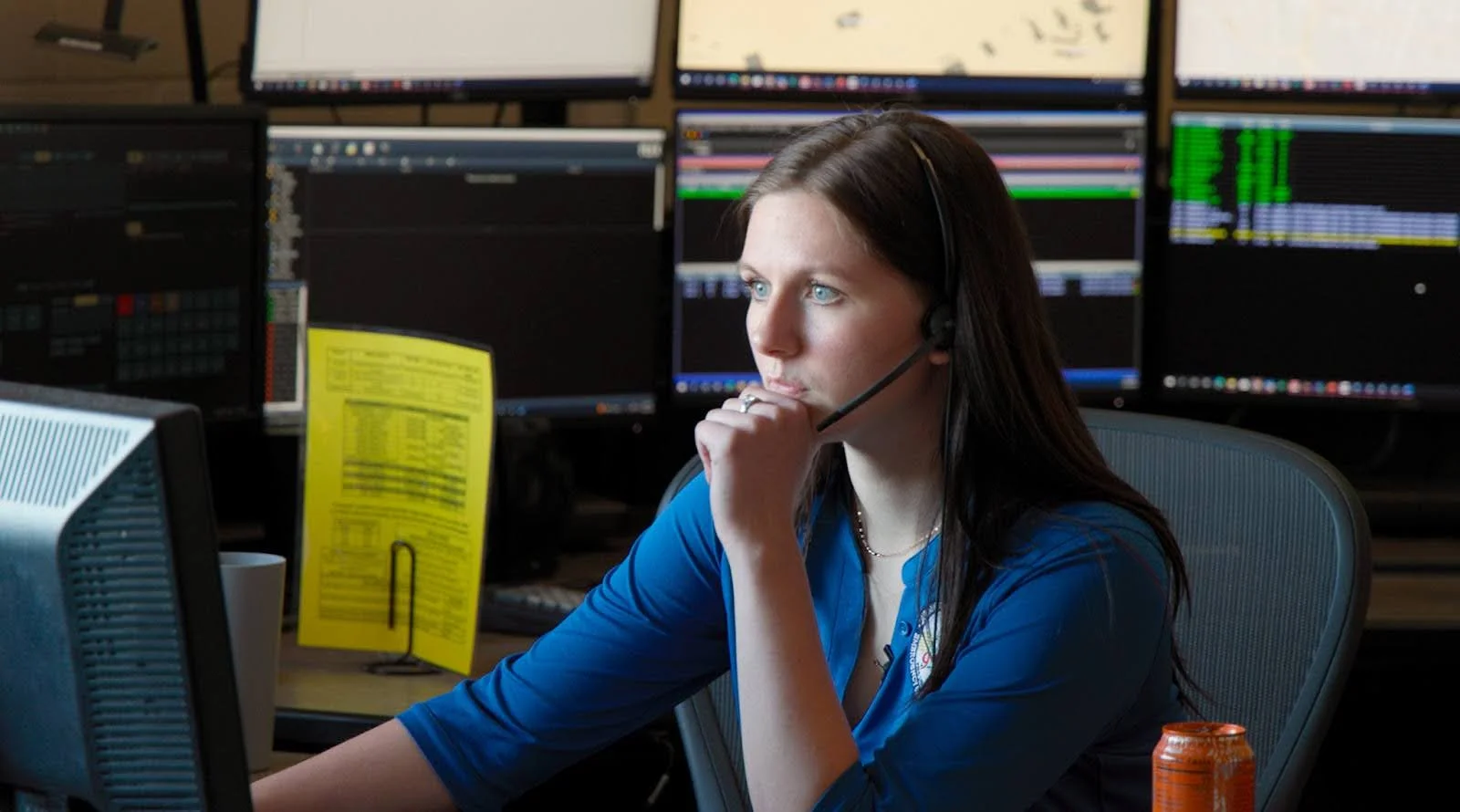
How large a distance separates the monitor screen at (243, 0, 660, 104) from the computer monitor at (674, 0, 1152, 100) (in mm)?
82

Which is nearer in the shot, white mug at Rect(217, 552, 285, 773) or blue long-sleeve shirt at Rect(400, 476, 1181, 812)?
blue long-sleeve shirt at Rect(400, 476, 1181, 812)

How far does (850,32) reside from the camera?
227 cm

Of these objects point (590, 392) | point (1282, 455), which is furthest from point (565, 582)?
point (1282, 455)

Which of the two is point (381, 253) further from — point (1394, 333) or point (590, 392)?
point (1394, 333)

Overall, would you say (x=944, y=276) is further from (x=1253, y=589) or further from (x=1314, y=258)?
(x=1314, y=258)

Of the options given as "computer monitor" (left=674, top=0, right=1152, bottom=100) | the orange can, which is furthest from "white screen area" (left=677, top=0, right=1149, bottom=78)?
the orange can

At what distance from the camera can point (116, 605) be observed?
2.40 feet

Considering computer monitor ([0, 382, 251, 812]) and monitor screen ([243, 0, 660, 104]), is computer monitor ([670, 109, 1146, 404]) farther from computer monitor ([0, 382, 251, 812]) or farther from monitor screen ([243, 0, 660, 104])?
computer monitor ([0, 382, 251, 812])

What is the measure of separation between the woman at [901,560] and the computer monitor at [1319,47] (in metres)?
1.14

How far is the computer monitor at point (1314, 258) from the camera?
2.33m

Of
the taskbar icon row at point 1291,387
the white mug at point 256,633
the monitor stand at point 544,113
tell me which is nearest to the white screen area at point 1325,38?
the taskbar icon row at point 1291,387

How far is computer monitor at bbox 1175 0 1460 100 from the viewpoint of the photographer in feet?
7.52

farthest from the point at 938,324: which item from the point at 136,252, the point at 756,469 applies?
the point at 136,252

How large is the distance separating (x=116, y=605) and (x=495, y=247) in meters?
1.45
